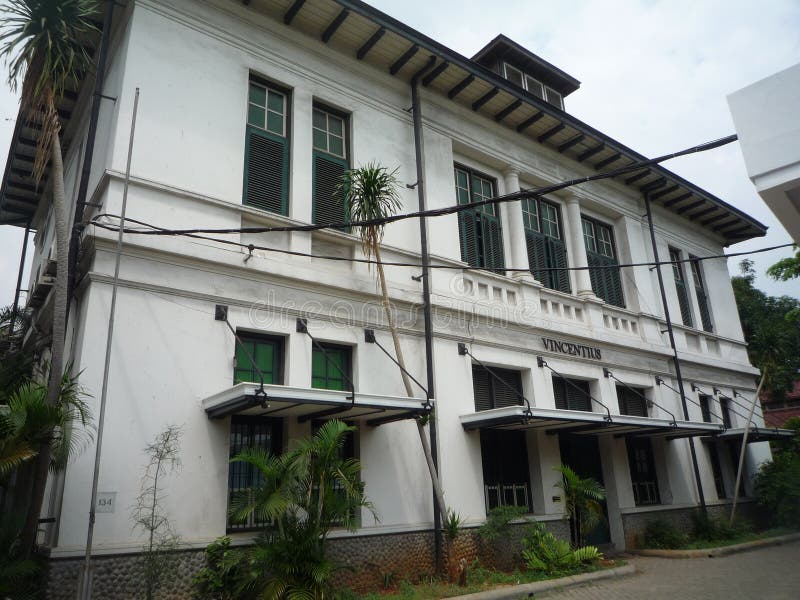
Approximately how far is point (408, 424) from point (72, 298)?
6.25 meters

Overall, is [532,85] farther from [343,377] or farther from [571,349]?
[343,377]

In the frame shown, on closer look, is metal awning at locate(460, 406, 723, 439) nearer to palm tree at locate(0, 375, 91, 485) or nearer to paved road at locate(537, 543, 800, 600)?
paved road at locate(537, 543, 800, 600)

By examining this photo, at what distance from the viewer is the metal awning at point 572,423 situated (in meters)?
12.2

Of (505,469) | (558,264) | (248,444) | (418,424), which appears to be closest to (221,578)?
(248,444)

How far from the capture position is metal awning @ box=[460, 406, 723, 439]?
40.0 feet

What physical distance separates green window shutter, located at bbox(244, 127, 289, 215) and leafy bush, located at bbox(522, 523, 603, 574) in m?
8.14

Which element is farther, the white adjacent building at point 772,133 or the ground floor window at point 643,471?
the ground floor window at point 643,471

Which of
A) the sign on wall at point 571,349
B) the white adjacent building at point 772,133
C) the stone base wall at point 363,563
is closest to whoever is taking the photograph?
the white adjacent building at point 772,133

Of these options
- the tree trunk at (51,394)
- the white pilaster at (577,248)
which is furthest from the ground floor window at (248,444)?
the white pilaster at (577,248)

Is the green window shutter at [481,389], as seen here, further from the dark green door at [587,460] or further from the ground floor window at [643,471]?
the ground floor window at [643,471]

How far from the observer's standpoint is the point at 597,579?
38.7ft

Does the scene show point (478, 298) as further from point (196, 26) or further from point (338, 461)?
point (196, 26)

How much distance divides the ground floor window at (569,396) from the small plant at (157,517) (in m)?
9.78

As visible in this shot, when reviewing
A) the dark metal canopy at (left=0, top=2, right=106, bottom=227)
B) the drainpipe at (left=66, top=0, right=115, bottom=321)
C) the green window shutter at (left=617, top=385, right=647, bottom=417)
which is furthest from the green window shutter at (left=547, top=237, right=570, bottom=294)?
the dark metal canopy at (left=0, top=2, right=106, bottom=227)
